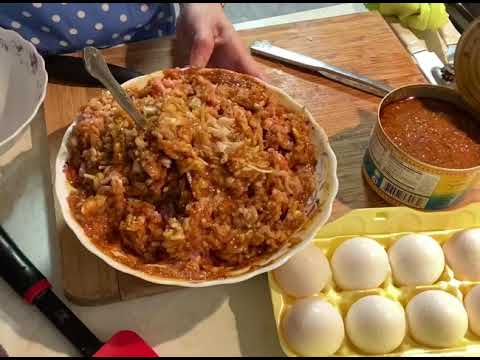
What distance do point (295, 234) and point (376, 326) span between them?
22cm

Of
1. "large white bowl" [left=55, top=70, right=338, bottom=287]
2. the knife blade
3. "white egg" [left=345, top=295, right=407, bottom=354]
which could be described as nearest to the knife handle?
"large white bowl" [left=55, top=70, right=338, bottom=287]

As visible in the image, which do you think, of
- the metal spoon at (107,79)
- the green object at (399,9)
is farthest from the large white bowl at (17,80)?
the green object at (399,9)

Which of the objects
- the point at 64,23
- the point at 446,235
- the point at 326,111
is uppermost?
the point at 64,23

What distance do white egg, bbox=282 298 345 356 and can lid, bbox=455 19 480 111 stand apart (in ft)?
1.90

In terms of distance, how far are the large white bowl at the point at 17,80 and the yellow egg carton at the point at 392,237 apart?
65 centimetres

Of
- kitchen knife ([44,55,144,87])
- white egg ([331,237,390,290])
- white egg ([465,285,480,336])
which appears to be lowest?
white egg ([465,285,480,336])

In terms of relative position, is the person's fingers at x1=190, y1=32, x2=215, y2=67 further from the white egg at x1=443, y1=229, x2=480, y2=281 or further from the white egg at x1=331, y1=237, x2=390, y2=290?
the white egg at x1=443, y1=229, x2=480, y2=281

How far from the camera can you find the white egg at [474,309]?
98 centimetres

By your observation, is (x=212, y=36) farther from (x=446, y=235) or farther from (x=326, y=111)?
(x=446, y=235)

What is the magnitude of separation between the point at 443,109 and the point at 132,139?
26.9 inches

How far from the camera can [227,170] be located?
99cm

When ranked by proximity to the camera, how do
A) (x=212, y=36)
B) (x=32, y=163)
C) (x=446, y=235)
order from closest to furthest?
1. (x=446, y=235)
2. (x=32, y=163)
3. (x=212, y=36)

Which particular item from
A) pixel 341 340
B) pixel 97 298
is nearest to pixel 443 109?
pixel 341 340

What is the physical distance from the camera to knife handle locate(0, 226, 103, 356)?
37.5 inches
